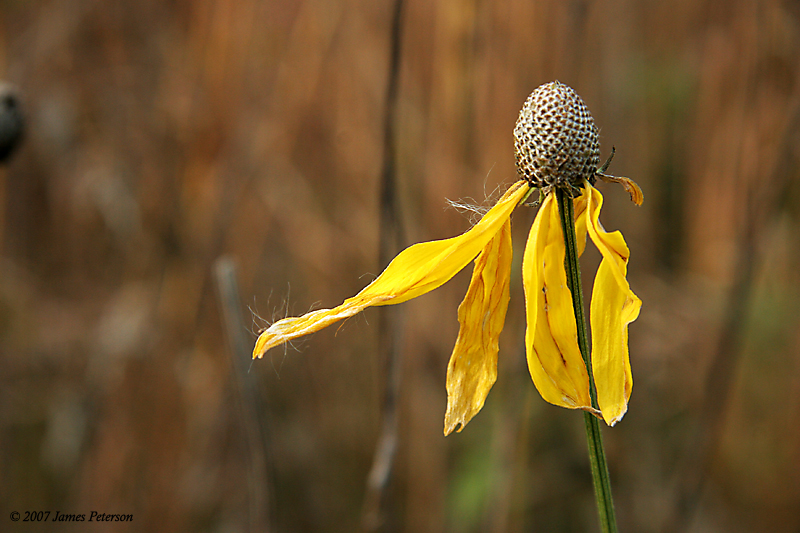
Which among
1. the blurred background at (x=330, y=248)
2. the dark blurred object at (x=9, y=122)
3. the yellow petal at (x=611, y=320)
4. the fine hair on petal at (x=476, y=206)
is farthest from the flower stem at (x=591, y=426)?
the blurred background at (x=330, y=248)

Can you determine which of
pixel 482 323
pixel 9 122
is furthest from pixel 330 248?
pixel 482 323

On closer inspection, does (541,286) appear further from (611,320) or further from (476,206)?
(476,206)

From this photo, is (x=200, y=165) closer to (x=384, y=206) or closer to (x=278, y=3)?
(x=278, y=3)

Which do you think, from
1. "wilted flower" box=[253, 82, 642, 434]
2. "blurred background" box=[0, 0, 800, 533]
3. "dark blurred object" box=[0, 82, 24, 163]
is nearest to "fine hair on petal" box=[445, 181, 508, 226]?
"wilted flower" box=[253, 82, 642, 434]

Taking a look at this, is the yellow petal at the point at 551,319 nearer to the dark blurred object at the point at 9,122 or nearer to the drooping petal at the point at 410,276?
the drooping petal at the point at 410,276

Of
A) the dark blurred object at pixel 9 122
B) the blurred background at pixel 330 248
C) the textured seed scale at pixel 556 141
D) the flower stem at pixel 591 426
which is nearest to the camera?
the flower stem at pixel 591 426
